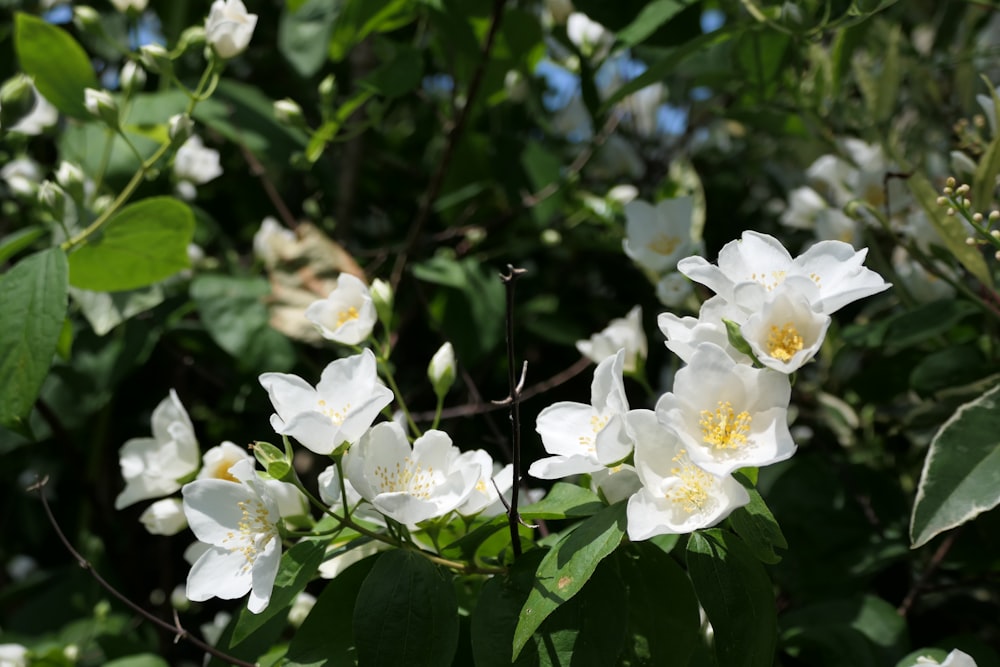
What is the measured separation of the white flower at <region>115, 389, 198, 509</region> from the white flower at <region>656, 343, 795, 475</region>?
570mm

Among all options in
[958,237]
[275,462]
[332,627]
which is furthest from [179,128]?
[958,237]

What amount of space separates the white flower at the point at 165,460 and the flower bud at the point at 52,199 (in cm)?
27

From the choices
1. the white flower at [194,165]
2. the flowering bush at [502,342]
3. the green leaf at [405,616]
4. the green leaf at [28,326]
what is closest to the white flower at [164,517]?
the flowering bush at [502,342]

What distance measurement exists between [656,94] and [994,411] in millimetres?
1418

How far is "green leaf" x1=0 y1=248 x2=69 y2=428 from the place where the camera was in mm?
1051

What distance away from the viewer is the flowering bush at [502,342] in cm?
80

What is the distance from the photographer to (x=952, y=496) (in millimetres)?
910

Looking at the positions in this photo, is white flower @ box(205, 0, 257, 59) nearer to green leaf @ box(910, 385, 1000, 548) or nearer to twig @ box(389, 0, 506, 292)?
twig @ box(389, 0, 506, 292)

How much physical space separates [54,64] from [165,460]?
57 centimetres

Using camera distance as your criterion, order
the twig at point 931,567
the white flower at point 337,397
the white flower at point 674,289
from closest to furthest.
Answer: the white flower at point 337,397
the twig at point 931,567
the white flower at point 674,289

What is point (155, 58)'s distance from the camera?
4.01 feet

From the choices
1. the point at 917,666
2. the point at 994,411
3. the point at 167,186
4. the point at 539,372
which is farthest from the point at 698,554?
the point at 167,186

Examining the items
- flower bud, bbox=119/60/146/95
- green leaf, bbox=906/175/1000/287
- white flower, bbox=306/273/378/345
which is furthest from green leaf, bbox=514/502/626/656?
flower bud, bbox=119/60/146/95

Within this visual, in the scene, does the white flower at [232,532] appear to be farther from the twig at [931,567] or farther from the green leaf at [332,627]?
the twig at [931,567]
